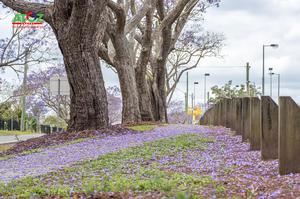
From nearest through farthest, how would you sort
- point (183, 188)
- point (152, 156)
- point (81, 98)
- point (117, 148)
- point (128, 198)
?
point (128, 198), point (183, 188), point (152, 156), point (117, 148), point (81, 98)

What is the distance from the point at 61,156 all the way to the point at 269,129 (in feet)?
14.8

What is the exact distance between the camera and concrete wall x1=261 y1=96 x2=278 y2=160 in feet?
27.8

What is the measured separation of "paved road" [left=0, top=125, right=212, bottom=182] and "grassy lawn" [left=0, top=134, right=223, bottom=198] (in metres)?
0.55

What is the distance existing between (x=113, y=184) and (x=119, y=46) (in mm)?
16635

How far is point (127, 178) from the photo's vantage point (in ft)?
21.3

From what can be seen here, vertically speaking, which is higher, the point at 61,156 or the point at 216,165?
the point at 216,165

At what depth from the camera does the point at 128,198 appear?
5000 mm

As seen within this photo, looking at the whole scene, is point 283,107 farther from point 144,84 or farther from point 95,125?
point 144,84

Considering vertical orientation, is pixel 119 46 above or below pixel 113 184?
above

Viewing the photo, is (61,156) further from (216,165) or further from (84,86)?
(84,86)

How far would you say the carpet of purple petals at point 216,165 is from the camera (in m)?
5.64

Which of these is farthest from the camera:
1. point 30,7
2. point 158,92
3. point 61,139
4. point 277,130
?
point 158,92

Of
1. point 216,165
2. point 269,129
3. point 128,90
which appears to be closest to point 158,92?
point 128,90

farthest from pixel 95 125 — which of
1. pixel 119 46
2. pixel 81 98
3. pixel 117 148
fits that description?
pixel 119 46
